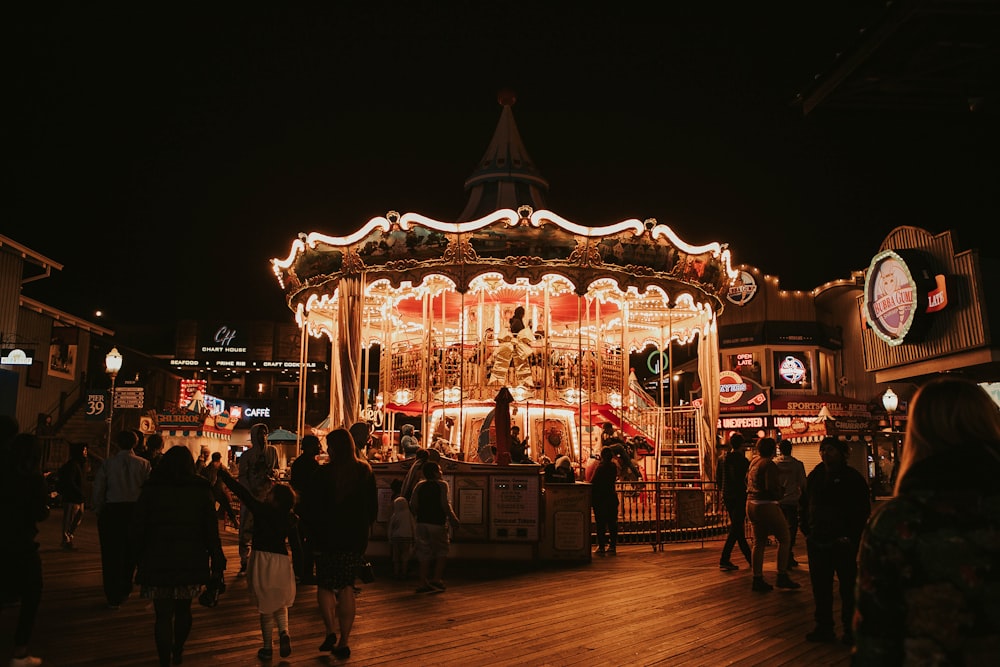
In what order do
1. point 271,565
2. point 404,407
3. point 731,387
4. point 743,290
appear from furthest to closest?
1. point 743,290
2. point 731,387
3. point 404,407
4. point 271,565

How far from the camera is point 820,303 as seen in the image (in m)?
37.4

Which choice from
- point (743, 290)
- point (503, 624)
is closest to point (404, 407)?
point (503, 624)

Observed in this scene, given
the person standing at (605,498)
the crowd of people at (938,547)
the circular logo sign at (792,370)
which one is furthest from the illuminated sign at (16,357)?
the circular logo sign at (792,370)

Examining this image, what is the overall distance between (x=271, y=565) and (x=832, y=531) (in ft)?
14.3

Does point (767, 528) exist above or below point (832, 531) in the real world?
below

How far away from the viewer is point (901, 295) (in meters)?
20.4

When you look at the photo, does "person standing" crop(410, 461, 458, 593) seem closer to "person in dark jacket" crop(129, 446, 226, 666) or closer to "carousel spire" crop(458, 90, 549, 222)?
"person in dark jacket" crop(129, 446, 226, 666)

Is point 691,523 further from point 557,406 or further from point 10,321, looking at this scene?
point 10,321

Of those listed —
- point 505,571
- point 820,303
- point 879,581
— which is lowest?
point 505,571

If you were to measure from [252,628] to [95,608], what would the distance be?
1930 mm

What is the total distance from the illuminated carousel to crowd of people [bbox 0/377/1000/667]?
13.5 feet

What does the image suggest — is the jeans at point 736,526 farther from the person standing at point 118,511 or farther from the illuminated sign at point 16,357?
the illuminated sign at point 16,357

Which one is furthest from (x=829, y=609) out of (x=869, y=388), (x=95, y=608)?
(x=869, y=388)

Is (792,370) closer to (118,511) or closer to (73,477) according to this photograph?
(73,477)
